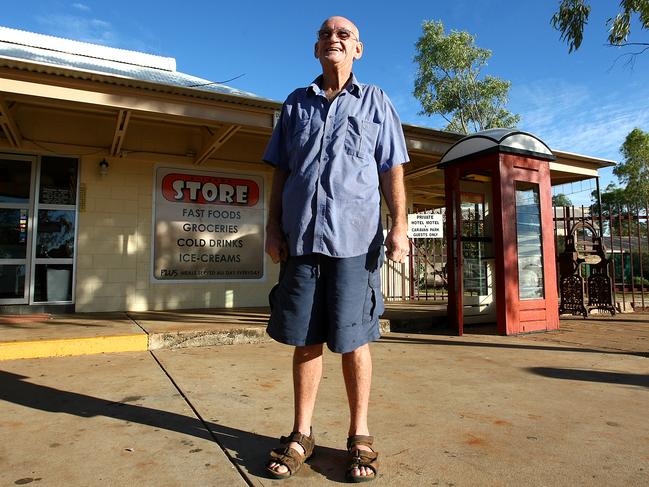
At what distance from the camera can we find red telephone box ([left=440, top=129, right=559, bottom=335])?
5.86 metres

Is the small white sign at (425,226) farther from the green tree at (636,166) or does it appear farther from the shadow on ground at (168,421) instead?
the green tree at (636,166)

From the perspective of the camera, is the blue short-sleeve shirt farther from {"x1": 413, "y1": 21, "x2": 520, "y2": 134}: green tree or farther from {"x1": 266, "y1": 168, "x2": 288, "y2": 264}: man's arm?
{"x1": 413, "y1": 21, "x2": 520, "y2": 134}: green tree

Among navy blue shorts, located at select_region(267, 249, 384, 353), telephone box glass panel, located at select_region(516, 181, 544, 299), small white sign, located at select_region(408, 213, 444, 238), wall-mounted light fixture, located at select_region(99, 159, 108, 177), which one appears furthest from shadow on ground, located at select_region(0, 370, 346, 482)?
small white sign, located at select_region(408, 213, 444, 238)

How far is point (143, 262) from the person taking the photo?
7520mm

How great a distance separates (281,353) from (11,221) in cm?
519

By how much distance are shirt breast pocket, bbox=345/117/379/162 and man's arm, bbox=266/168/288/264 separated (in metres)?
0.38

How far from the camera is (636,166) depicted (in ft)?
88.2

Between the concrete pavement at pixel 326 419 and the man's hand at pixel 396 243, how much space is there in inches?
36.8

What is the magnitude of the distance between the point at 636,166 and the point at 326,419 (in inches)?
1232

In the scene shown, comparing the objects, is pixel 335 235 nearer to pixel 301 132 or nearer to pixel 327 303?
pixel 327 303

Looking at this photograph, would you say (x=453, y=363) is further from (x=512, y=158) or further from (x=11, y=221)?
(x=11, y=221)

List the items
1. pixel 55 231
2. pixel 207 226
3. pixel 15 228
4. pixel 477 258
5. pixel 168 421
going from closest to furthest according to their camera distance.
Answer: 1. pixel 168 421
2. pixel 477 258
3. pixel 15 228
4. pixel 55 231
5. pixel 207 226

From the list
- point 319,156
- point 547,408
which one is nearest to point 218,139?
point 319,156

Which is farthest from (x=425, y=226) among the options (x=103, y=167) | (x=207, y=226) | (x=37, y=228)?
(x=37, y=228)
